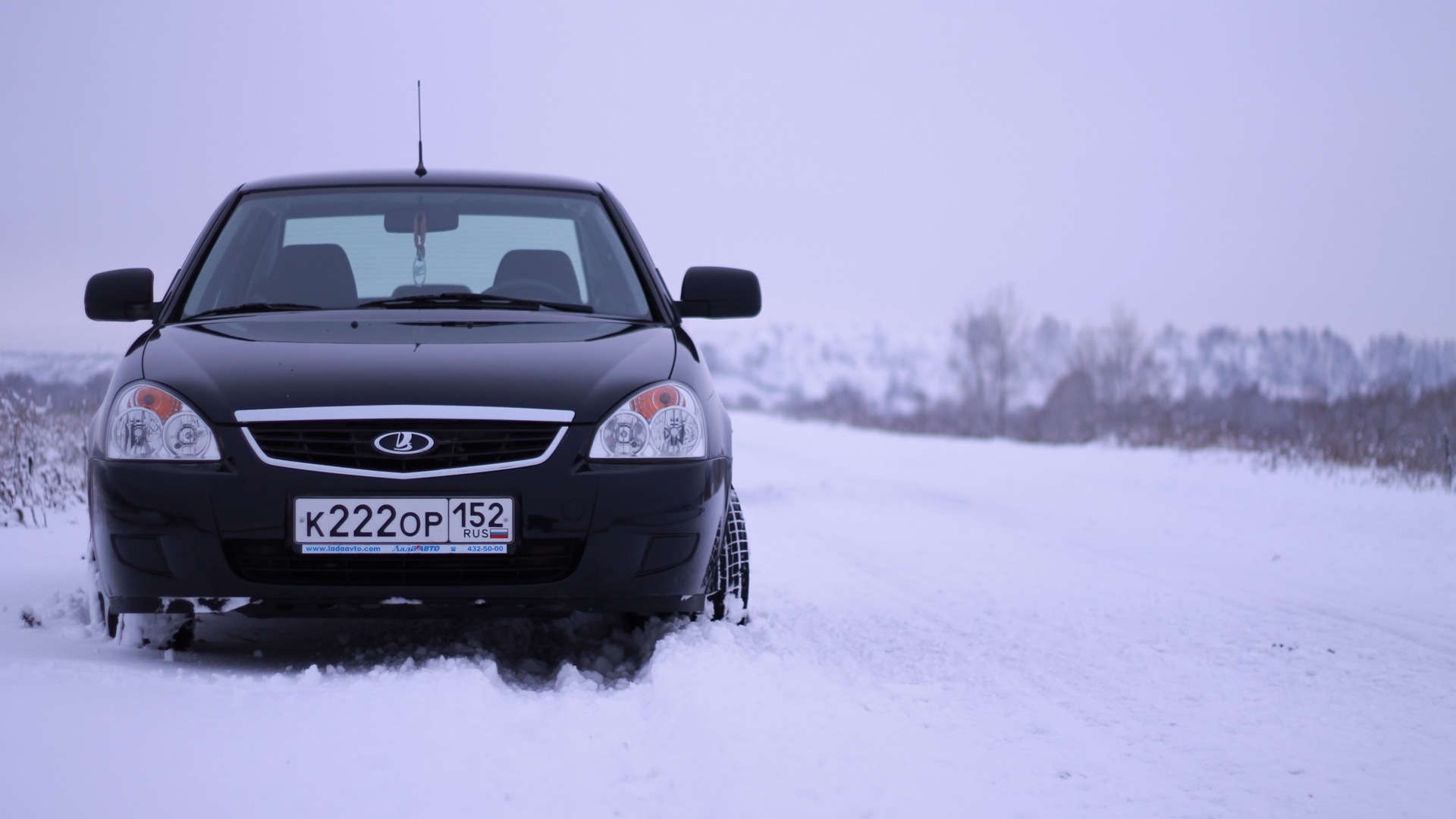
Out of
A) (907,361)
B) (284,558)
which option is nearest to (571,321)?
(284,558)

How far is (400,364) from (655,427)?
70cm

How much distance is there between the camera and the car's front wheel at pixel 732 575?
11.5 ft

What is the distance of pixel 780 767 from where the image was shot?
7.86 feet

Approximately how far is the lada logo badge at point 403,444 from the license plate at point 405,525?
12cm

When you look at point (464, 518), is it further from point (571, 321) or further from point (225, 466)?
point (571, 321)

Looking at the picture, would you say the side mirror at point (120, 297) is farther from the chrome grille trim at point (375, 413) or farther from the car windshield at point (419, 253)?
the chrome grille trim at point (375, 413)

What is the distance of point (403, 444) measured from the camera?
289cm

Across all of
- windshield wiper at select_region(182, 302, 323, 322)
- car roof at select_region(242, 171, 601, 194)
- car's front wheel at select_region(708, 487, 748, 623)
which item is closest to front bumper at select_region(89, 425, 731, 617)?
car's front wheel at select_region(708, 487, 748, 623)

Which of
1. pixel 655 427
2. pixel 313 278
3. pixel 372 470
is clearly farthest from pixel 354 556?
pixel 313 278

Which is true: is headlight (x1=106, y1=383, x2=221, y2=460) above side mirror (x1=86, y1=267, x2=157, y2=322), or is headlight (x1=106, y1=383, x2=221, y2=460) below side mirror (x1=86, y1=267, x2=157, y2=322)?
below

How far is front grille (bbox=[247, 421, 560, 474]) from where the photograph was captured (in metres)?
2.88

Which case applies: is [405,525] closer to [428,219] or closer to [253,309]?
[253,309]

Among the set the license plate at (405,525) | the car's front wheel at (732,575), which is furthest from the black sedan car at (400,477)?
the car's front wheel at (732,575)

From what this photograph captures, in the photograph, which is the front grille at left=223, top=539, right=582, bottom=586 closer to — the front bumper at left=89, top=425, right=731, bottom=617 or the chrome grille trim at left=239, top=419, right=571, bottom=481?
the front bumper at left=89, top=425, right=731, bottom=617
